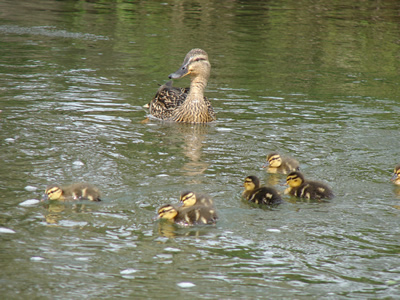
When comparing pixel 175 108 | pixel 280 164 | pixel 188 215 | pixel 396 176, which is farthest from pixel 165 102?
pixel 188 215

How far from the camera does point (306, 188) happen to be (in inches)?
230

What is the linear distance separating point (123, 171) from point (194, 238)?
165 cm

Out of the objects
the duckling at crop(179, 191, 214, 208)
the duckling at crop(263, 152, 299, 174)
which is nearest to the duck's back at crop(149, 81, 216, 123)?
the duckling at crop(263, 152, 299, 174)

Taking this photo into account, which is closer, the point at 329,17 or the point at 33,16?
the point at 33,16

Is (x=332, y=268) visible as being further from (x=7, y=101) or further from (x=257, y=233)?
(x=7, y=101)

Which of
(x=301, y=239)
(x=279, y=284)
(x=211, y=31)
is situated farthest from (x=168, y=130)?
(x=211, y=31)

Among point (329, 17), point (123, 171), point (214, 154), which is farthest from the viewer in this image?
point (329, 17)

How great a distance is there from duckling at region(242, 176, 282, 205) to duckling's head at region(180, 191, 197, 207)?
56 cm

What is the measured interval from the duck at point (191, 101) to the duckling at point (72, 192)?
3285mm

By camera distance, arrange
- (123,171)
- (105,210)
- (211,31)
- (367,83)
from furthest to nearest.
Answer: (211,31), (367,83), (123,171), (105,210)

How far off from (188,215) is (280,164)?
1.63 m

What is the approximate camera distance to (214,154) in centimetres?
732

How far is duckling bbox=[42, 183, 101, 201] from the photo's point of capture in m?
5.54

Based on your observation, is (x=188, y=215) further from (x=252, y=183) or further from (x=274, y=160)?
(x=274, y=160)
